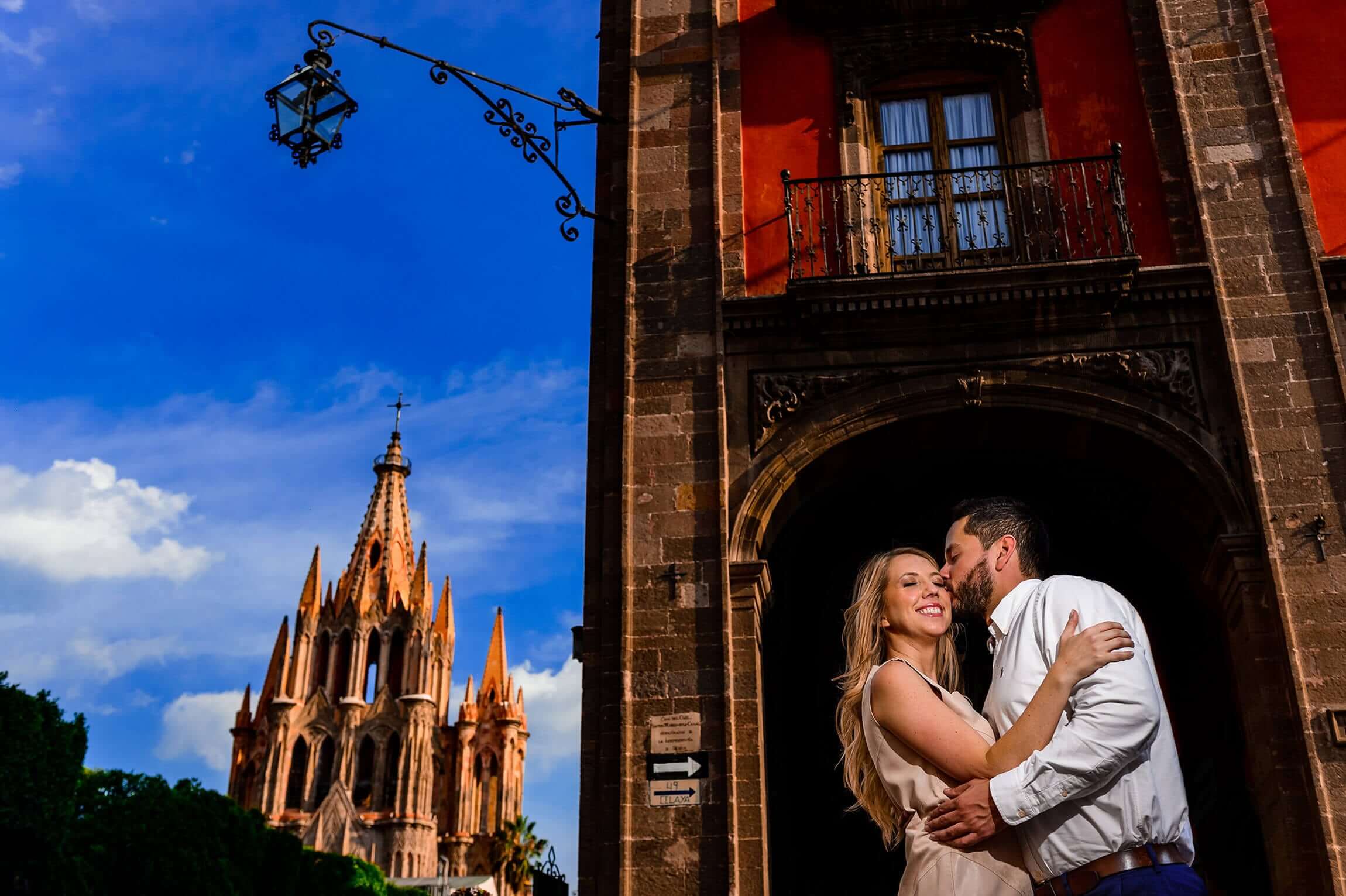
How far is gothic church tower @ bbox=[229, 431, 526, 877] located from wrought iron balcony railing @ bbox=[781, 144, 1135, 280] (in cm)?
6217

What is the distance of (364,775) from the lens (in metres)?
71.8

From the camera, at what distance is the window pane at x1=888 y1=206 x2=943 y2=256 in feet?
37.4

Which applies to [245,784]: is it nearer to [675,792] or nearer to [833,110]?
[833,110]

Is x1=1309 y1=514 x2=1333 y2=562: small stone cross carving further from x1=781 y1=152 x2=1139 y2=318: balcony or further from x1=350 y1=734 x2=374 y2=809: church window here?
x1=350 y1=734 x2=374 y2=809: church window

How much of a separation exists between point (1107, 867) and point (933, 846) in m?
0.45

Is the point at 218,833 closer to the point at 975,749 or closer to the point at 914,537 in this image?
the point at 914,537

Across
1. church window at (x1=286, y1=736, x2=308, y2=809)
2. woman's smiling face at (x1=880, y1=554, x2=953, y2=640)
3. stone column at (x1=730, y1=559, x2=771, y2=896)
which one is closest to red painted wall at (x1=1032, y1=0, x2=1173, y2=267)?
stone column at (x1=730, y1=559, x2=771, y2=896)

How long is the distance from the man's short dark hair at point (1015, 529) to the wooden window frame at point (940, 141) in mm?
7704

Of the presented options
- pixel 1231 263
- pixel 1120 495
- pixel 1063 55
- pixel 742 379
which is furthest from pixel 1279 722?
pixel 1063 55

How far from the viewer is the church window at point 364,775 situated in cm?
7081

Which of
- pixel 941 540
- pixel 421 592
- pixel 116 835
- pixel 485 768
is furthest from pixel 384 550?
pixel 941 540

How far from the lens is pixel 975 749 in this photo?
10.8 ft

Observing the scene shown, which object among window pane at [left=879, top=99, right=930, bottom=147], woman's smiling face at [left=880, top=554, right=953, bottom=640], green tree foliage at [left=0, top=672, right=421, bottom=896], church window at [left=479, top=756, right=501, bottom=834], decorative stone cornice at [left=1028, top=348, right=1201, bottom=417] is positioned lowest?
woman's smiling face at [left=880, top=554, right=953, bottom=640]

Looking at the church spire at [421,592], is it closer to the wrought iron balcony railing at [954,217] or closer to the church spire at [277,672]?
the church spire at [277,672]
